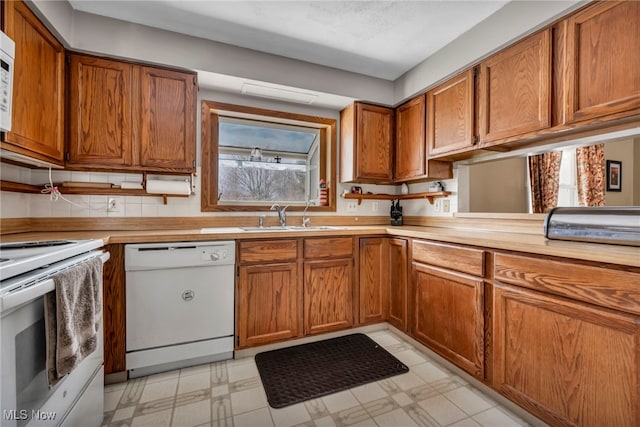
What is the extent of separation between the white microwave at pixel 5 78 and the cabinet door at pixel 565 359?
248cm

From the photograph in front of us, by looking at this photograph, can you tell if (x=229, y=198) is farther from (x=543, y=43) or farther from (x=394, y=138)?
(x=543, y=43)

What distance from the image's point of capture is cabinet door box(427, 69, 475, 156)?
2115 millimetres

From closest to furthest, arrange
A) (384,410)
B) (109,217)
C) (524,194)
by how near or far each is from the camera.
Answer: (384,410)
(109,217)
(524,194)

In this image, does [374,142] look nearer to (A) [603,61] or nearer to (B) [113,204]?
(A) [603,61]

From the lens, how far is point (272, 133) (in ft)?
9.39

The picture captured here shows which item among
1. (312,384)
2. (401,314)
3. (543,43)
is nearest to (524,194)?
(543,43)

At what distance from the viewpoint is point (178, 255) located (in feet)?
6.03

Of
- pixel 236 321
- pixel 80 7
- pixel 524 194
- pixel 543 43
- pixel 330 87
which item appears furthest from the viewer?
pixel 330 87

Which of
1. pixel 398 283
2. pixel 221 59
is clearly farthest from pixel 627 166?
pixel 221 59

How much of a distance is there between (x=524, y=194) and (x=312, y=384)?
7.07 feet

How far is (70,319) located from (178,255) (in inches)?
32.0

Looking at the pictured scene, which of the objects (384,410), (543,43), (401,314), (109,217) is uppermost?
(543,43)

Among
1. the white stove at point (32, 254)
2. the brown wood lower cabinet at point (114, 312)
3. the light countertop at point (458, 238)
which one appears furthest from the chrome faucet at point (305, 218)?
the white stove at point (32, 254)

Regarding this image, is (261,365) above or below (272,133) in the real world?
below
